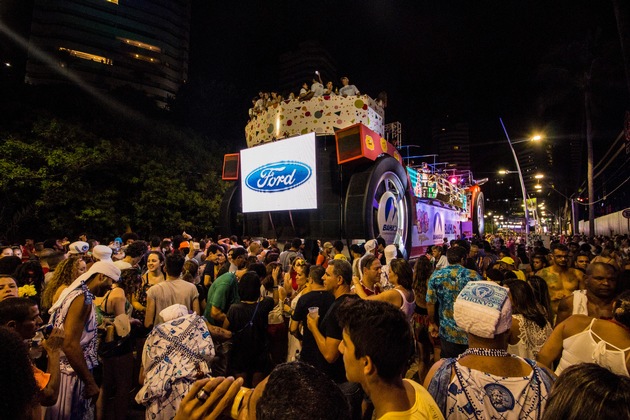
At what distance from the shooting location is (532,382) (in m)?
1.68

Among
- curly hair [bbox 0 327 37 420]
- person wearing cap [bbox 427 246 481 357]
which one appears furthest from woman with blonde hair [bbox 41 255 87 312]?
person wearing cap [bbox 427 246 481 357]

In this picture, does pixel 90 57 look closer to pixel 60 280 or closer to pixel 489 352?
pixel 60 280

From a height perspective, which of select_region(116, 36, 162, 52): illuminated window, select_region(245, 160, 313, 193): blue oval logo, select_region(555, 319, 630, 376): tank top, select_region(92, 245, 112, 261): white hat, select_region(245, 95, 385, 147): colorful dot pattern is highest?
select_region(116, 36, 162, 52): illuminated window

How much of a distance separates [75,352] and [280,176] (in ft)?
37.0

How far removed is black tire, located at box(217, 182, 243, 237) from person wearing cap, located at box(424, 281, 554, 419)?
1519 cm

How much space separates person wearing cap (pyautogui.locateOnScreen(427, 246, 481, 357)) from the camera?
365cm

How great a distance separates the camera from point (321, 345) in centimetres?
287

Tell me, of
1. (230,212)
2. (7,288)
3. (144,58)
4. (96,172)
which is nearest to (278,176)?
(230,212)

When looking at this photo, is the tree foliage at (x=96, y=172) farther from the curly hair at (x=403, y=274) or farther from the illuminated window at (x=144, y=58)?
the illuminated window at (x=144, y=58)

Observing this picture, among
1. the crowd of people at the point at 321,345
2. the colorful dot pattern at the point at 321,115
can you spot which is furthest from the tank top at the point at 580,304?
the colorful dot pattern at the point at 321,115

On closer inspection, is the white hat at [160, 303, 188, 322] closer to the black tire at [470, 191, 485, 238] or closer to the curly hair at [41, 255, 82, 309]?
the curly hair at [41, 255, 82, 309]

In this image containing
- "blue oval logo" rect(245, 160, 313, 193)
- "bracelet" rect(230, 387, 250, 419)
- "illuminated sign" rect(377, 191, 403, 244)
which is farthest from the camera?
"illuminated sign" rect(377, 191, 403, 244)

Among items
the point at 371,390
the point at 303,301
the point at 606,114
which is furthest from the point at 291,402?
the point at 606,114

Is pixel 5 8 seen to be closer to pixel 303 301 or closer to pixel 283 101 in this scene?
pixel 283 101
